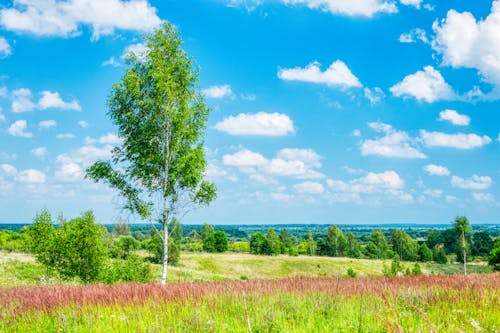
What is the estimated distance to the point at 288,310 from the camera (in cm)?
673

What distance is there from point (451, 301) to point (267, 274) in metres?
96.1

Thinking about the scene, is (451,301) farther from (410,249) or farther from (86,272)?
(410,249)

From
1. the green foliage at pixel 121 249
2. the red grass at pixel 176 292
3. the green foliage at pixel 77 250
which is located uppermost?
the red grass at pixel 176 292

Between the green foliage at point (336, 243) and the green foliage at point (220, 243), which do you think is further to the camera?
the green foliage at point (336, 243)

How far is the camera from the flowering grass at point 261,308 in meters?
5.58

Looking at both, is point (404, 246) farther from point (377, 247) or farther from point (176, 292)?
point (176, 292)

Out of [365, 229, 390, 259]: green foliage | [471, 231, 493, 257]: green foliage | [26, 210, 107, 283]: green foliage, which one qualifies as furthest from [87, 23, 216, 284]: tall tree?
[471, 231, 493, 257]: green foliage

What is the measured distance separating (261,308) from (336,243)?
148248 millimetres

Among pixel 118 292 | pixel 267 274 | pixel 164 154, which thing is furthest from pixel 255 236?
pixel 118 292

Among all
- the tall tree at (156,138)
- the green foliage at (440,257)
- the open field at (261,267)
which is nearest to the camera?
the tall tree at (156,138)

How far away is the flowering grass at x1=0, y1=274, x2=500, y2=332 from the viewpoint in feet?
18.3

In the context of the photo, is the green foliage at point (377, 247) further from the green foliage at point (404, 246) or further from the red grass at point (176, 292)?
the red grass at point (176, 292)

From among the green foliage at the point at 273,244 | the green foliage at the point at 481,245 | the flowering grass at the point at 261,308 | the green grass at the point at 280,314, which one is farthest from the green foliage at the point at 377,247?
the green grass at the point at 280,314

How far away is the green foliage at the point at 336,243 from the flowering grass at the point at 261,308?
478ft
